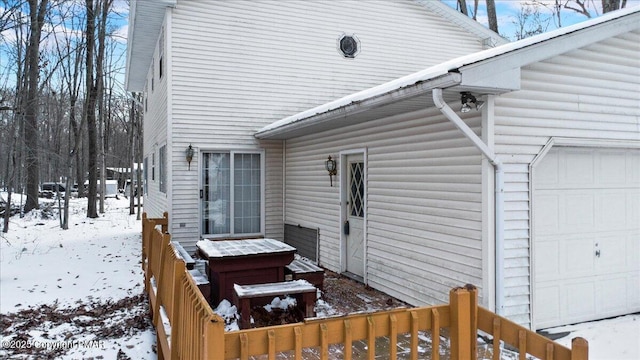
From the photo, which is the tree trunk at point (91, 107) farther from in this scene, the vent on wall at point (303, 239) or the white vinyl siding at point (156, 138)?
the vent on wall at point (303, 239)

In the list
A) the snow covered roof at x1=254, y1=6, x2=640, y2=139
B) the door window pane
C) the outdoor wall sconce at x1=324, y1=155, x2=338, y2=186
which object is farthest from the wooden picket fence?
the door window pane

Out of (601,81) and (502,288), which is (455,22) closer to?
(601,81)

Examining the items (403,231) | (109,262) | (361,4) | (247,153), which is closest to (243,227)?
(247,153)

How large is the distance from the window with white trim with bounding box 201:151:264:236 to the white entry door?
3094mm

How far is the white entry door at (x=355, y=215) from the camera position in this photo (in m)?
7.32

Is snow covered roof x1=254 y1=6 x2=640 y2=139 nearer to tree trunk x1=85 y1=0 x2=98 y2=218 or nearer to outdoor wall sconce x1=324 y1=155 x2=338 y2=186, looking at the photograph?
outdoor wall sconce x1=324 y1=155 x2=338 y2=186

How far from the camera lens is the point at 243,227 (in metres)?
10.1

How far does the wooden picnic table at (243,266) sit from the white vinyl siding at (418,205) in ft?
4.89

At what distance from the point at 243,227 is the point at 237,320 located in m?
5.01

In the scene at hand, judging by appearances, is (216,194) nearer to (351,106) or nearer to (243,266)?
(243,266)

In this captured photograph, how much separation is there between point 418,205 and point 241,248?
243cm

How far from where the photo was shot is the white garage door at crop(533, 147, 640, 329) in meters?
5.03

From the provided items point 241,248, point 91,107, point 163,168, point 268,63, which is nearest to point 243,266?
point 241,248

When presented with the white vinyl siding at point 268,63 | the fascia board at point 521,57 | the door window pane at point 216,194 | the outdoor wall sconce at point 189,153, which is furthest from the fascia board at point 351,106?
the outdoor wall sconce at point 189,153
